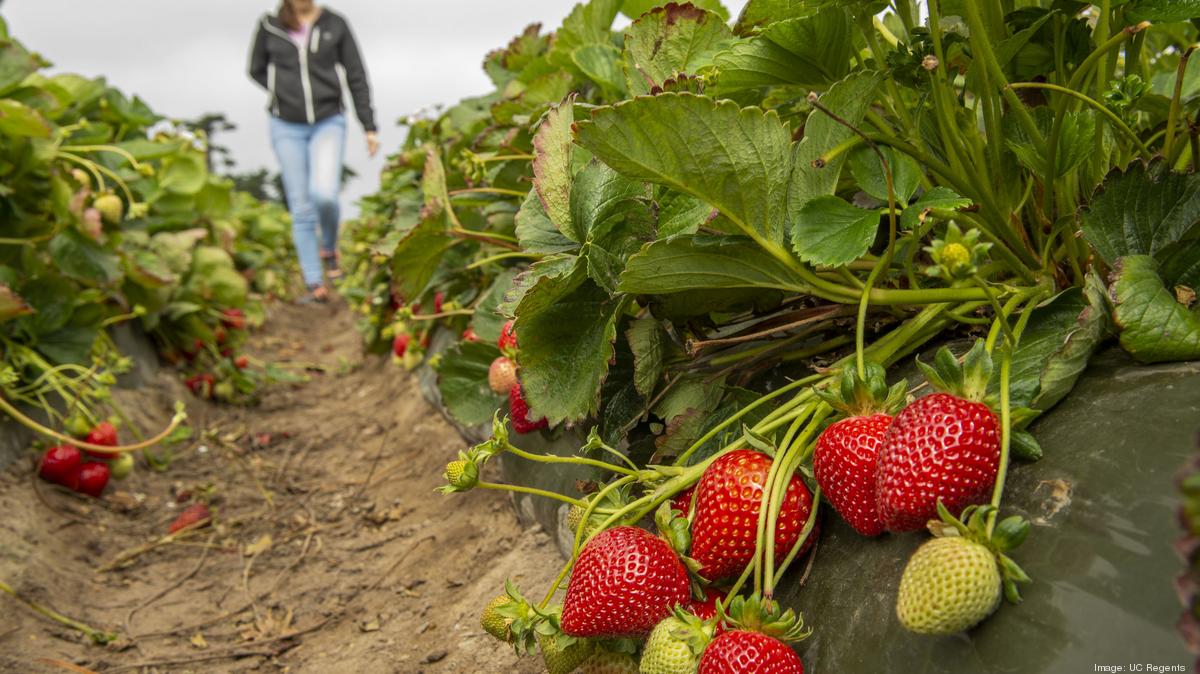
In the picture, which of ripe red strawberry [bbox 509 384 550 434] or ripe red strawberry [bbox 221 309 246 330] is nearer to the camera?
ripe red strawberry [bbox 509 384 550 434]

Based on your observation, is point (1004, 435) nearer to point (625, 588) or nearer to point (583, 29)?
point (625, 588)

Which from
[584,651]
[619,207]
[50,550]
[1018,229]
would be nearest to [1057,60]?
[1018,229]

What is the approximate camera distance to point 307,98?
6.48 m

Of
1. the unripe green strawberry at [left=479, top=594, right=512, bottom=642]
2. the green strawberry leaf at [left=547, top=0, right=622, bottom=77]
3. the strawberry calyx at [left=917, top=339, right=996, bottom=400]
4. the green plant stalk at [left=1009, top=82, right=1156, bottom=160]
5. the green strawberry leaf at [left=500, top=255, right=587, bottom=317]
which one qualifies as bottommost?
the unripe green strawberry at [left=479, top=594, right=512, bottom=642]

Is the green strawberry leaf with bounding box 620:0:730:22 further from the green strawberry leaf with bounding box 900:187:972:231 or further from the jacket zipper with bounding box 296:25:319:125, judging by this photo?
the jacket zipper with bounding box 296:25:319:125

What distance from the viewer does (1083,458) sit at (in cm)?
90

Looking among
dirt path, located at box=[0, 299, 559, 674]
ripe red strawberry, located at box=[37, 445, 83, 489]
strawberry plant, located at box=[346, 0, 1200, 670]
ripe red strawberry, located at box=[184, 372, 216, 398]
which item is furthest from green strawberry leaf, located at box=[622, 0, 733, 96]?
ripe red strawberry, located at box=[184, 372, 216, 398]

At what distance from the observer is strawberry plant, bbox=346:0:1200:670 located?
960mm

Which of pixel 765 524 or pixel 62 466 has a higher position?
pixel 765 524

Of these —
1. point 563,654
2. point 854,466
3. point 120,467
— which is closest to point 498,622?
point 563,654

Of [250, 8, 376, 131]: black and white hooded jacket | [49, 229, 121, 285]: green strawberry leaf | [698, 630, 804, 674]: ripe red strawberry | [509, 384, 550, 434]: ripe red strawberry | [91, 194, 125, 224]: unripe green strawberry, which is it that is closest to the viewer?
[698, 630, 804, 674]: ripe red strawberry

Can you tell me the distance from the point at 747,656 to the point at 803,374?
571 millimetres

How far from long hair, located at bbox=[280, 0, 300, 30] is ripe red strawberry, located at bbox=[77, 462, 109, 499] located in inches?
176

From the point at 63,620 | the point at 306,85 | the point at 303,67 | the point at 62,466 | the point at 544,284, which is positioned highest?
the point at 303,67
